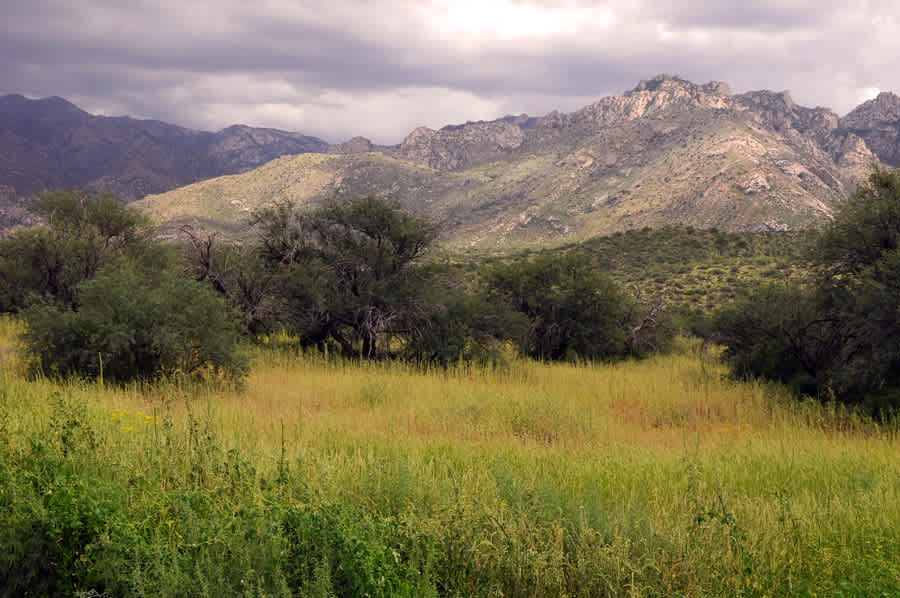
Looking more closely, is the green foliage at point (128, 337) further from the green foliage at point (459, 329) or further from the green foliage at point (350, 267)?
the green foliage at point (459, 329)

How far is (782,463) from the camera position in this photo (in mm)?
6387

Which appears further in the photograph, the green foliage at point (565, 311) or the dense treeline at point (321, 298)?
the green foliage at point (565, 311)

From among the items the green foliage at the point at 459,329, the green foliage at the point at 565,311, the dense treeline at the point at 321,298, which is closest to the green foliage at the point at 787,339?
the green foliage at the point at 565,311

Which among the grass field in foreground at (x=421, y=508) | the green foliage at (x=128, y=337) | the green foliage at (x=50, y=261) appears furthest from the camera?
the green foliage at (x=50, y=261)

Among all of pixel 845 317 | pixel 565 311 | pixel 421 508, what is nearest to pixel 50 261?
pixel 565 311

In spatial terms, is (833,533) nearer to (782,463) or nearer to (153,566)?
(782,463)

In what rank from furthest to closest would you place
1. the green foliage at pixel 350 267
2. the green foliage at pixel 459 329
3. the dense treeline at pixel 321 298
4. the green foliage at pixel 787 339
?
the green foliage at pixel 350 267 < the green foliage at pixel 459 329 < the green foliage at pixel 787 339 < the dense treeline at pixel 321 298

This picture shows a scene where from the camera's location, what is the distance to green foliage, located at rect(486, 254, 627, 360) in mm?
18500

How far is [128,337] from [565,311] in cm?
1362

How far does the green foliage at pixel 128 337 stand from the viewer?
10102 millimetres

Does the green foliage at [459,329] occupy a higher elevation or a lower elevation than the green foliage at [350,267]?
lower

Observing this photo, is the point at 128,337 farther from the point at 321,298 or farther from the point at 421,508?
the point at 421,508

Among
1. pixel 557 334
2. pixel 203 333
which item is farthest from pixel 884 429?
pixel 203 333

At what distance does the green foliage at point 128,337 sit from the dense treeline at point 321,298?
32 millimetres
